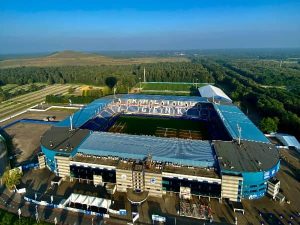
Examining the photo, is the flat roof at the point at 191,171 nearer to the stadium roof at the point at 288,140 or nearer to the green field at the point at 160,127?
the green field at the point at 160,127

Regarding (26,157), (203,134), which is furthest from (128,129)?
(26,157)

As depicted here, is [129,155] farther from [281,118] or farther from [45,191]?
[281,118]

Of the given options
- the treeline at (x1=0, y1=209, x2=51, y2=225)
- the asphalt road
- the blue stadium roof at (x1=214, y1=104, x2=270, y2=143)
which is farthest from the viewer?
the blue stadium roof at (x1=214, y1=104, x2=270, y2=143)

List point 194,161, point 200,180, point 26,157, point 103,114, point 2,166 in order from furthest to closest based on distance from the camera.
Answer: point 103,114 < point 26,157 < point 2,166 < point 194,161 < point 200,180

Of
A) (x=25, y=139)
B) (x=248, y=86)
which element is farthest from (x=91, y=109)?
(x=248, y=86)

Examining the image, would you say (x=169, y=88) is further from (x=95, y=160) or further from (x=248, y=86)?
(x=95, y=160)

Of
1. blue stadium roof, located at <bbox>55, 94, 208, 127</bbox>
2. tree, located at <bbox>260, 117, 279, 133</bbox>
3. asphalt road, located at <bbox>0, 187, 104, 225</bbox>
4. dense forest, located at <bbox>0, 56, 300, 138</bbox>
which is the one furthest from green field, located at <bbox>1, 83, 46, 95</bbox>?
tree, located at <bbox>260, 117, 279, 133</bbox>

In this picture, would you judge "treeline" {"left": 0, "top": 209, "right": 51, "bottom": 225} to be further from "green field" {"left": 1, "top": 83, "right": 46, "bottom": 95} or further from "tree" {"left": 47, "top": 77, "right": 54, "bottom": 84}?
"tree" {"left": 47, "top": 77, "right": 54, "bottom": 84}
